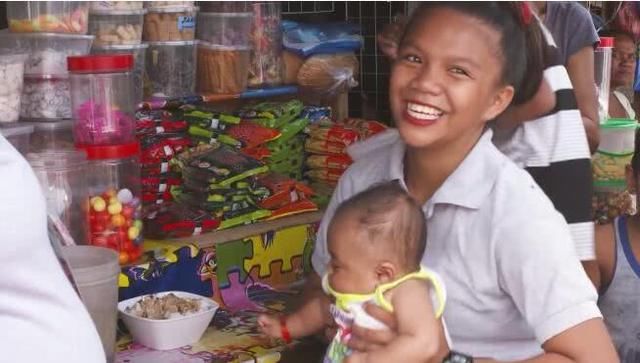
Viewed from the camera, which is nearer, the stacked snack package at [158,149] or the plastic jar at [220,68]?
the stacked snack package at [158,149]

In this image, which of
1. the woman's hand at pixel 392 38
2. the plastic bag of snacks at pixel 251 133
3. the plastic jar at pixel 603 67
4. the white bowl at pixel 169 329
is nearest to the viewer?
→ the woman's hand at pixel 392 38

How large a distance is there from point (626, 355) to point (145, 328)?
1113 millimetres

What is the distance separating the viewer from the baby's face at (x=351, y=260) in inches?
55.1

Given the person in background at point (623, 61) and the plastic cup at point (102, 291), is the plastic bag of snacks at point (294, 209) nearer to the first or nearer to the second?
the plastic cup at point (102, 291)

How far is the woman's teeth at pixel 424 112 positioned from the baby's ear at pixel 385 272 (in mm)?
232

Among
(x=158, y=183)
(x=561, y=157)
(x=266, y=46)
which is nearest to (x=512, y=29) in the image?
(x=561, y=157)

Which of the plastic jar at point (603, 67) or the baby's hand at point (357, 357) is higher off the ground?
the plastic jar at point (603, 67)

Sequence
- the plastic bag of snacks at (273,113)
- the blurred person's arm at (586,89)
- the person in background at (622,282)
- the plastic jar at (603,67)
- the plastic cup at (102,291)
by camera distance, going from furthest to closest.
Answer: the plastic jar at (603,67) < the plastic bag of snacks at (273,113) < the blurred person's arm at (586,89) < the person in background at (622,282) < the plastic cup at (102,291)

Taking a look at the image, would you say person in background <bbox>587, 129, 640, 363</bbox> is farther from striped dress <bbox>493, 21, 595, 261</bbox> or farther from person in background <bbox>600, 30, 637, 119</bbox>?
person in background <bbox>600, 30, 637, 119</bbox>

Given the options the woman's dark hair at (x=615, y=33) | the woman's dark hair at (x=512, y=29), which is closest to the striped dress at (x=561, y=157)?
the woman's dark hair at (x=512, y=29)

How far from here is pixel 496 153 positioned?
1.50 meters

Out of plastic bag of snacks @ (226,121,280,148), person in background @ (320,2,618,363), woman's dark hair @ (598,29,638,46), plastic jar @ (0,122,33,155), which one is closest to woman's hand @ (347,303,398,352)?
person in background @ (320,2,618,363)

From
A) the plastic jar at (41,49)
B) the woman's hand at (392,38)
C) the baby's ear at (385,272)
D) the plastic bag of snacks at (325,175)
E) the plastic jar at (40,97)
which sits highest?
the woman's hand at (392,38)

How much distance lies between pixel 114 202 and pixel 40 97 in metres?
0.34
